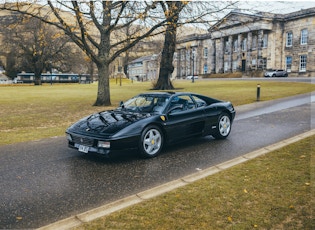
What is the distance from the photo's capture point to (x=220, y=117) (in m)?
8.00

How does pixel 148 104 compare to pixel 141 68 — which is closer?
pixel 148 104

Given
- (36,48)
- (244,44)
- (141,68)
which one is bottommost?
(141,68)

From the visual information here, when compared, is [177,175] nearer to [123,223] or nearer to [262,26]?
[123,223]

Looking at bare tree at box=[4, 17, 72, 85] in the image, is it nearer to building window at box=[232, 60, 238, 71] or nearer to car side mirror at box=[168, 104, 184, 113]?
building window at box=[232, 60, 238, 71]

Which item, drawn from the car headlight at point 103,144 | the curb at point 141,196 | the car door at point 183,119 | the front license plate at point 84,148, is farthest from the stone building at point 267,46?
the car headlight at point 103,144

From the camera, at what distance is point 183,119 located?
6.95 m

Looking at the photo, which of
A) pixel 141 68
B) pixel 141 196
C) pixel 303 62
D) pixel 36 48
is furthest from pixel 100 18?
pixel 141 68

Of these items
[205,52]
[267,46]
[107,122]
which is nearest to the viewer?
[107,122]

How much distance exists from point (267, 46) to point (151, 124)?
66.3 metres

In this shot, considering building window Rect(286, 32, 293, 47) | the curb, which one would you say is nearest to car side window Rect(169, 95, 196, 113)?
the curb

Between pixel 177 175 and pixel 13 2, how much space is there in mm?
12576

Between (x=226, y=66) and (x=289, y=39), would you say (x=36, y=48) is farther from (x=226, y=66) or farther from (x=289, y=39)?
(x=289, y=39)

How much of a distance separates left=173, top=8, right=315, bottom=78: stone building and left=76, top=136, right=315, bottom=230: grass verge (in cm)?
4810

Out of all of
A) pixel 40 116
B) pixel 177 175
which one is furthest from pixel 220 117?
pixel 40 116
